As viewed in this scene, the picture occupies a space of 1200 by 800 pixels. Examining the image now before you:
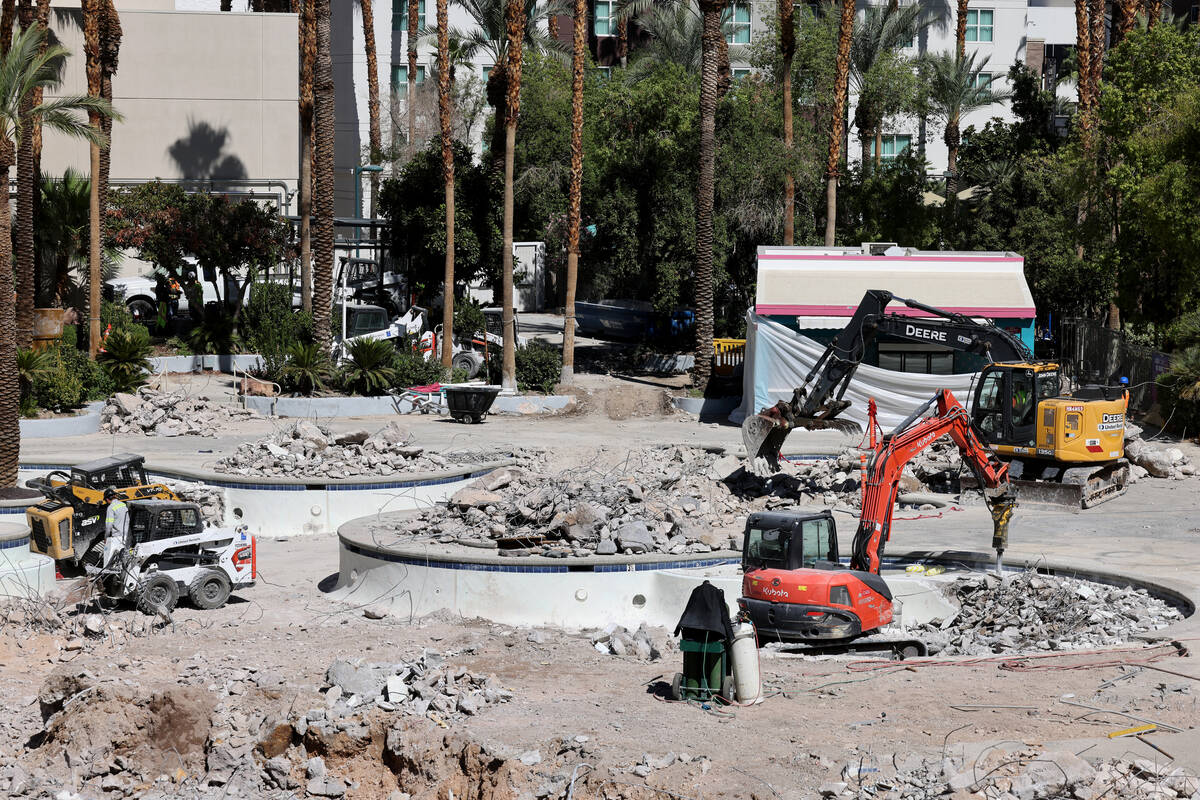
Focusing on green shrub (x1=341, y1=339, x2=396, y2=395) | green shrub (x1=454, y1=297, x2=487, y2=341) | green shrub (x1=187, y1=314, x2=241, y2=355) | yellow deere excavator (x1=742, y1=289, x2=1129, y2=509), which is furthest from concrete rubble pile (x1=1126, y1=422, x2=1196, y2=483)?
green shrub (x1=187, y1=314, x2=241, y2=355)

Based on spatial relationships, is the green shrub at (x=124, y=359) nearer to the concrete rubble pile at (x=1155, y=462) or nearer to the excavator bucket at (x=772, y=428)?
the excavator bucket at (x=772, y=428)

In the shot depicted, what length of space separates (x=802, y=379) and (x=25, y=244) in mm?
18395

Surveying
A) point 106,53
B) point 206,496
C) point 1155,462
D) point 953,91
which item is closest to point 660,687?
point 206,496

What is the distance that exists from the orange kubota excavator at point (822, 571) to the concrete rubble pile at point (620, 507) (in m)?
2.70

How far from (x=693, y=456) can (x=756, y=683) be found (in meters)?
12.1

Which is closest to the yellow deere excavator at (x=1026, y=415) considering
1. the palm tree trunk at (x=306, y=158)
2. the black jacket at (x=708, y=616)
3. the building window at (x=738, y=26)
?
the black jacket at (x=708, y=616)

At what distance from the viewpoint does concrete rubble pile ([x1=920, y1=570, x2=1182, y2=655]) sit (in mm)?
16969

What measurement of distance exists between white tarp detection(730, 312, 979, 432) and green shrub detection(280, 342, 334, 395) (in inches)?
413

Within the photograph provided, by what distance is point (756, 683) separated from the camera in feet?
47.2

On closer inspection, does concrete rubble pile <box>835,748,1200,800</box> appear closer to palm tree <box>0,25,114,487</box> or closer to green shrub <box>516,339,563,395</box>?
palm tree <box>0,25,114,487</box>

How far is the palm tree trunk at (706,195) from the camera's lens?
120 feet

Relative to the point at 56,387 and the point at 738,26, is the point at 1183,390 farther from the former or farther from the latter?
the point at 738,26

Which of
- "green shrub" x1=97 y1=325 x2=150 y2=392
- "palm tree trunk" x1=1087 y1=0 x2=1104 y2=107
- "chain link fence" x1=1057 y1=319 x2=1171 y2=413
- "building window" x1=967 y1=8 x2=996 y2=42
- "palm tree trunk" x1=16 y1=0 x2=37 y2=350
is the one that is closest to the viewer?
"palm tree trunk" x1=16 y1=0 x2=37 y2=350

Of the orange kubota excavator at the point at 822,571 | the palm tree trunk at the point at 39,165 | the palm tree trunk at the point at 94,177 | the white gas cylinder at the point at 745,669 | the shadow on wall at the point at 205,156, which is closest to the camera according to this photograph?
the white gas cylinder at the point at 745,669
